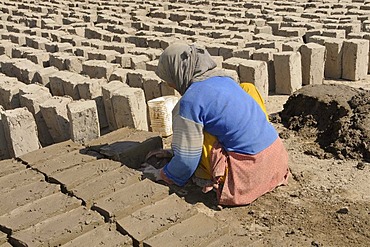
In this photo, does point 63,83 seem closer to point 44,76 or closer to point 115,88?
point 44,76

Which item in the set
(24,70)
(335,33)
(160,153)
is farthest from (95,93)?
(335,33)

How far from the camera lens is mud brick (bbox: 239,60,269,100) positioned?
18.9ft

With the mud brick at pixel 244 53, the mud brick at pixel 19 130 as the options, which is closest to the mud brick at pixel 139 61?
the mud brick at pixel 244 53

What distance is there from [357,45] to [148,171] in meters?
3.76

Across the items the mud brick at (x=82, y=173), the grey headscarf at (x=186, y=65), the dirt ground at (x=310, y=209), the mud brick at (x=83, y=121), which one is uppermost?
the grey headscarf at (x=186, y=65)

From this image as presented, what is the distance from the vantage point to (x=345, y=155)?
4.48 m

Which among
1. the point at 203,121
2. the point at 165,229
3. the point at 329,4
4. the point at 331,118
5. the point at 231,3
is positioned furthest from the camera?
the point at 231,3

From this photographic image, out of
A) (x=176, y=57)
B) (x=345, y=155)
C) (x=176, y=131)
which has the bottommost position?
(x=345, y=155)

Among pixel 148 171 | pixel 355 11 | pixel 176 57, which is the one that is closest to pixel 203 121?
pixel 176 57

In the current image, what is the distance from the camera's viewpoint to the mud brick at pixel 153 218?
10.1ft

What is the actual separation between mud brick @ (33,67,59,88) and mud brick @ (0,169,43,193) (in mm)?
2329

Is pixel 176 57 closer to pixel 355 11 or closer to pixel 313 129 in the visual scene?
pixel 313 129

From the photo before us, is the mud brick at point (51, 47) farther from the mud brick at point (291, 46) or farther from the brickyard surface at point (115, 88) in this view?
the mud brick at point (291, 46)

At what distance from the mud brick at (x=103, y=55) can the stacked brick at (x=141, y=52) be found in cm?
1
